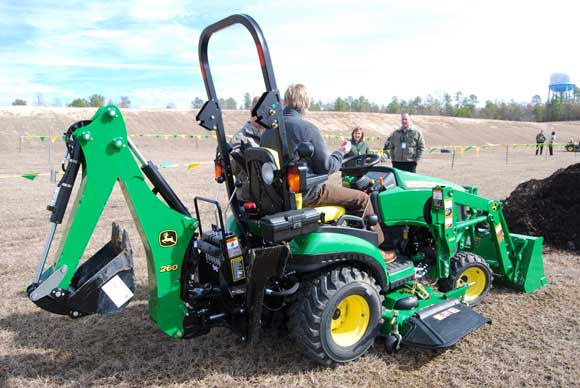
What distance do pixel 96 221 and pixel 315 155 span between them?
1509 mm

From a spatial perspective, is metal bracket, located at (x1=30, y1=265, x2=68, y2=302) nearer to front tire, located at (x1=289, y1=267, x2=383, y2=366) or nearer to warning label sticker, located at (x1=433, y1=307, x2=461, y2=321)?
front tire, located at (x1=289, y1=267, x2=383, y2=366)

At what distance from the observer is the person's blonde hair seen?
11.2 feet

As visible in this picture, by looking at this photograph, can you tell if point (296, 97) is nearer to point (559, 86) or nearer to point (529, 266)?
point (529, 266)

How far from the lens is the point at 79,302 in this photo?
9.07 feet

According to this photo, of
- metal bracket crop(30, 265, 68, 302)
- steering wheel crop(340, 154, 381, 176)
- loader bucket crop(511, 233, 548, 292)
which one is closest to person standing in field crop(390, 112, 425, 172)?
loader bucket crop(511, 233, 548, 292)

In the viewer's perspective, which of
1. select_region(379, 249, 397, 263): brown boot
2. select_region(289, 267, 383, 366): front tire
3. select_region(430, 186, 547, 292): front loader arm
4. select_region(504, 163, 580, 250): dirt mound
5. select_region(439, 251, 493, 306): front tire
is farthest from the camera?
select_region(504, 163, 580, 250): dirt mound

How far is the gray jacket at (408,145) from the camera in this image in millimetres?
8422

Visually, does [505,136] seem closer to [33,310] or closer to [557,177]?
[557,177]

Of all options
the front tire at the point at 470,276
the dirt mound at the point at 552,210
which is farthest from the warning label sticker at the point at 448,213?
the dirt mound at the point at 552,210

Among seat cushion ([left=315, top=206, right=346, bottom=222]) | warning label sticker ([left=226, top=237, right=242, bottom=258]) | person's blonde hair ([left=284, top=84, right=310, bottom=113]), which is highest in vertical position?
person's blonde hair ([left=284, top=84, right=310, bottom=113])

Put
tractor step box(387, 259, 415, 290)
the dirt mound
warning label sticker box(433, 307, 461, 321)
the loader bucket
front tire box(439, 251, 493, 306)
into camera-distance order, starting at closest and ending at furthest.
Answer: warning label sticker box(433, 307, 461, 321)
tractor step box(387, 259, 415, 290)
front tire box(439, 251, 493, 306)
the loader bucket
the dirt mound

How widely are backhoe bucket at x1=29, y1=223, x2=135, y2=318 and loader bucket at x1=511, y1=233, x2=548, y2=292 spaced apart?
3.83m

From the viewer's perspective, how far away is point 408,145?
8461mm

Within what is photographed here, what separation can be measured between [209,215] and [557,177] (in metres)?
5.70
